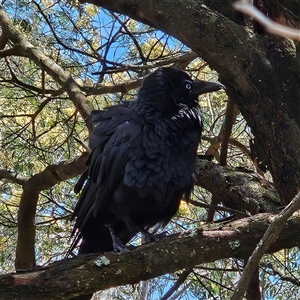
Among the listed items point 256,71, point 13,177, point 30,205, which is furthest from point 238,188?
point 13,177

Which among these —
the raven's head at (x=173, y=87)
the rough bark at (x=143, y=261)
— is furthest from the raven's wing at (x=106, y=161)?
the rough bark at (x=143, y=261)

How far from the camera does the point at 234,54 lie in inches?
133

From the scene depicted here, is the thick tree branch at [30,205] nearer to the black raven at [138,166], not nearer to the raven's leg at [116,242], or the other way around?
the black raven at [138,166]

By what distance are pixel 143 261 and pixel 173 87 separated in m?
1.69

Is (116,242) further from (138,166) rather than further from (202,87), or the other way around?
(202,87)

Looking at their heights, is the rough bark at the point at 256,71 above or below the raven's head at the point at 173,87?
below

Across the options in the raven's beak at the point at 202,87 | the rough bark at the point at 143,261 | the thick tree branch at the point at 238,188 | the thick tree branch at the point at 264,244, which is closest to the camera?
the thick tree branch at the point at 264,244

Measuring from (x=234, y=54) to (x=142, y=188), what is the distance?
1.00 m

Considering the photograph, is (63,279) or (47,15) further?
(47,15)


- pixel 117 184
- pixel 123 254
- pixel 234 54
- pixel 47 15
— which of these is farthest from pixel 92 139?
pixel 47 15

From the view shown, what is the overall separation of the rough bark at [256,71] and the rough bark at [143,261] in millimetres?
569

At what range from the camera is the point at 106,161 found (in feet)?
12.0

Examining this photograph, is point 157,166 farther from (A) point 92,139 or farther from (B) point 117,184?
(A) point 92,139

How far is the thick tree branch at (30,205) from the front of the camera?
4980mm
